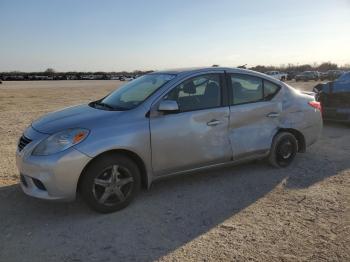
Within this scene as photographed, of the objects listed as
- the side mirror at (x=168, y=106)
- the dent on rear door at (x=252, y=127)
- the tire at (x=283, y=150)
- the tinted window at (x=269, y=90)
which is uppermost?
the tinted window at (x=269, y=90)

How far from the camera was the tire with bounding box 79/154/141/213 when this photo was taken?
4.38m

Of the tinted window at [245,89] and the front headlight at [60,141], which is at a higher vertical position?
the tinted window at [245,89]

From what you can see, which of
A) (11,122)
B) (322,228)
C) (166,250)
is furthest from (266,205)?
(11,122)

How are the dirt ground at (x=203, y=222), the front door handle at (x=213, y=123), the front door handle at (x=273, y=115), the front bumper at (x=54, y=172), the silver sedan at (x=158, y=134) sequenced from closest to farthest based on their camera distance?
the dirt ground at (x=203, y=222) < the front bumper at (x=54, y=172) < the silver sedan at (x=158, y=134) < the front door handle at (x=213, y=123) < the front door handle at (x=273, y=115)

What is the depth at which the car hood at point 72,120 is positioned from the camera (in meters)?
4.49

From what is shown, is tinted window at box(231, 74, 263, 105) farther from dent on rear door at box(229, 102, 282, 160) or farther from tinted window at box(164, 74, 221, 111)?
tinted window at box(164, 74, 221, 111)

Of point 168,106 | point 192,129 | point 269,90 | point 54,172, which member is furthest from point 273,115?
point 54,172

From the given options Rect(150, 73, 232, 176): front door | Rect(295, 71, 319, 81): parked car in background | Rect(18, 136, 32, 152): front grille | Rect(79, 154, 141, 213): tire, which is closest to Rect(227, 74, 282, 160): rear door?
Rect(150, 73, 232, 176): front door

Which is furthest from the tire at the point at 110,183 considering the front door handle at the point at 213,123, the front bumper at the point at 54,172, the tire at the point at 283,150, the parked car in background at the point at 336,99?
the parked car in background at the point at 336,99

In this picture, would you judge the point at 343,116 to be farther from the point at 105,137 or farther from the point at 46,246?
the point at 46,246

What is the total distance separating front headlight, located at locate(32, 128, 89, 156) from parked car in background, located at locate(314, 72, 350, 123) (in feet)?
24.3

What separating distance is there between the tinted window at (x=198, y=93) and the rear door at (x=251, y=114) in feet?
0.77

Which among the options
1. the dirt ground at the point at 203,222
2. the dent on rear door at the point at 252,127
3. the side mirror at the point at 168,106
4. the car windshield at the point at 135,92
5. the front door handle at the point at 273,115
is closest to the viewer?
the dirt ground at the point at 203,222

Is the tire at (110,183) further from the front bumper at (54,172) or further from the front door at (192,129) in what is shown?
the front door at (192,129)
